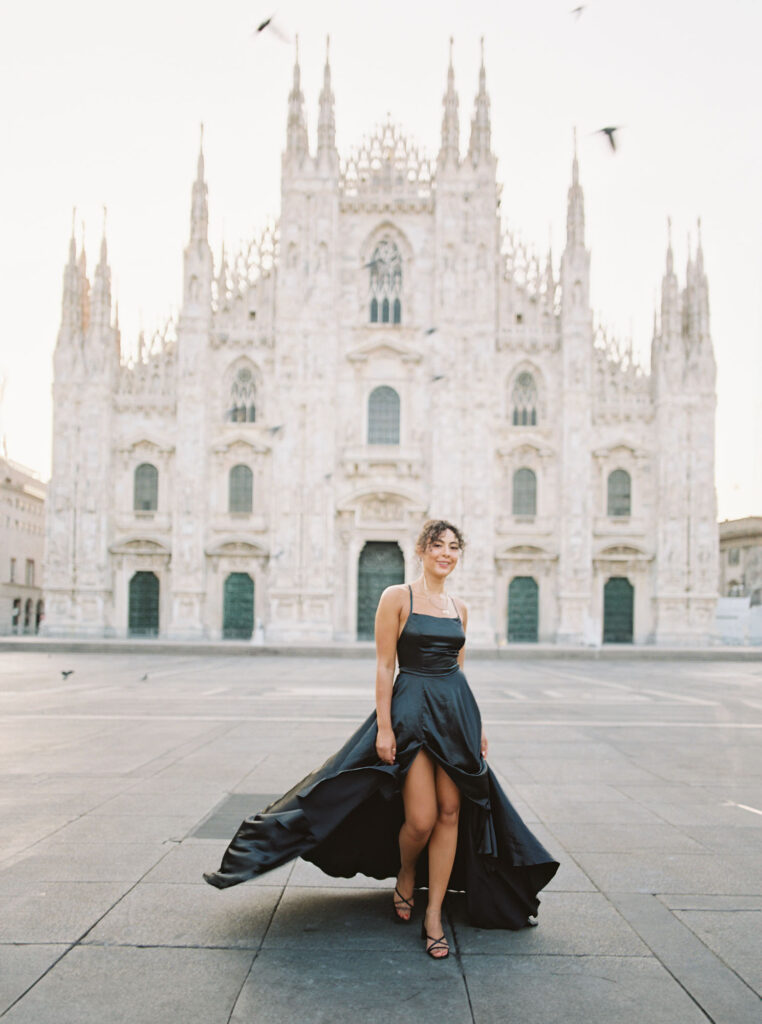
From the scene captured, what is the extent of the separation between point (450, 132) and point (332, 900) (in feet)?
119

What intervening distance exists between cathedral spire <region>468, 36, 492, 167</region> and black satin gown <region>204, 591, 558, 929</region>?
117ft

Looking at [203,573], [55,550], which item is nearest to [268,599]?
[203,573]

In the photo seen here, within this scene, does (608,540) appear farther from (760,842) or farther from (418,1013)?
(418,1013)

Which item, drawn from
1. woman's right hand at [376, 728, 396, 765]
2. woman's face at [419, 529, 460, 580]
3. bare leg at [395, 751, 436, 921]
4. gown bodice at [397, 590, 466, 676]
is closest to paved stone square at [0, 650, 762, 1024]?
bare leg at [395, 751, 436, 921]

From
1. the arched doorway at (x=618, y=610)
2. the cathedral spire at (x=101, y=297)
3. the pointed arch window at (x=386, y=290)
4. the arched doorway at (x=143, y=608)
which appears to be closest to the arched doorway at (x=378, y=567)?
the arched doorway at (x=143, y=608)

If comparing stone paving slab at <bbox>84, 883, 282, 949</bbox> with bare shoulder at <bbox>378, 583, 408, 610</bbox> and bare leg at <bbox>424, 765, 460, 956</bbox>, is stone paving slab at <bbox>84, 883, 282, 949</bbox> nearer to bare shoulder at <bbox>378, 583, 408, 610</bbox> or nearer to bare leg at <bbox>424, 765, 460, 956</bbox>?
bare leg at <bbox>424, 765, 460, 956</bbox>

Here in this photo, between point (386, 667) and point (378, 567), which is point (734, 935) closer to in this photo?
point (386, 667)

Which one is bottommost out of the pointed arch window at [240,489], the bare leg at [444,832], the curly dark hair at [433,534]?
the bare leg at [444,832]

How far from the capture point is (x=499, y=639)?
35.8 m

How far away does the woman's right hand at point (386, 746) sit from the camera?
4047 millimetres

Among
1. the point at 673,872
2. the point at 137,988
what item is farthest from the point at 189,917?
the point at 673,872

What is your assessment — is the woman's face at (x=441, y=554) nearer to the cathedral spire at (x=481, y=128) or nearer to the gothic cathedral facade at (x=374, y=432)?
the gothic cathedral facade at (x=374, y=432)

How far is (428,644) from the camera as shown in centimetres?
421

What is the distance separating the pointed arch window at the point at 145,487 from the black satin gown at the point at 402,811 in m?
33.9
